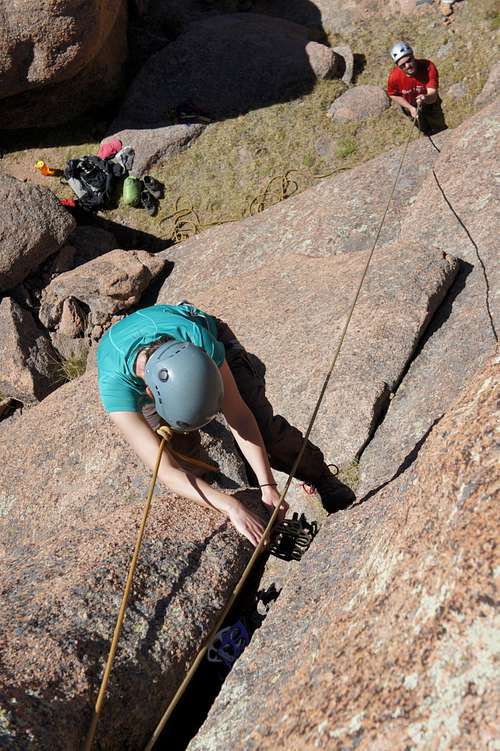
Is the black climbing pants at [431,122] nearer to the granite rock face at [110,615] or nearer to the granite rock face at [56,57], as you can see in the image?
the granite rock face at [56,57]

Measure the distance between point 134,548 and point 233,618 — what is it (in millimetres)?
752

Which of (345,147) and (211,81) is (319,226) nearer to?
(345,147)

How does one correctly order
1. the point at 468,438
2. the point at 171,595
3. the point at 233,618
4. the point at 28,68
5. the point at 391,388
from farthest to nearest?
1. the point at 28,68
2. the point at 391,388
3. the point at 233,618
4. the point at 171,595
5. the point at 468,438

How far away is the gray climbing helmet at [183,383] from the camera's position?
334 centimetres

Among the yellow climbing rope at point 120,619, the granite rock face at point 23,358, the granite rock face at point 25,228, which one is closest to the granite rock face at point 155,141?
the granite rock face at point 25,228

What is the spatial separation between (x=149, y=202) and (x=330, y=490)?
7402mm

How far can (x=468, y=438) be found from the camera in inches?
109

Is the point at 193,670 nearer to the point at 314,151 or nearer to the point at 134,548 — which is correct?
the point at 134,548

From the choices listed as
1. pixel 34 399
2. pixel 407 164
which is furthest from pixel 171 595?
pixel 407 164

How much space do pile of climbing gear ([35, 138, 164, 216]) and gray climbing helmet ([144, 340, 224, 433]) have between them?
26.3ft

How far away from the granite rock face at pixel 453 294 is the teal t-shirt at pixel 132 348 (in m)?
1.51

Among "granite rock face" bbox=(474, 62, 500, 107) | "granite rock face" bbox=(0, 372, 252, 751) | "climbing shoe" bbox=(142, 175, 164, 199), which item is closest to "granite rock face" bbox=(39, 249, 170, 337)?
→ "climbing shoe" bbox=(142, 175, 164, 199)

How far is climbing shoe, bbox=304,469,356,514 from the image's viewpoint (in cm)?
478

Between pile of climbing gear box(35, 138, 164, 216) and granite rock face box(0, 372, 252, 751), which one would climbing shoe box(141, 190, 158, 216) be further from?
granite rock face box(0, 372, 252, 751)
